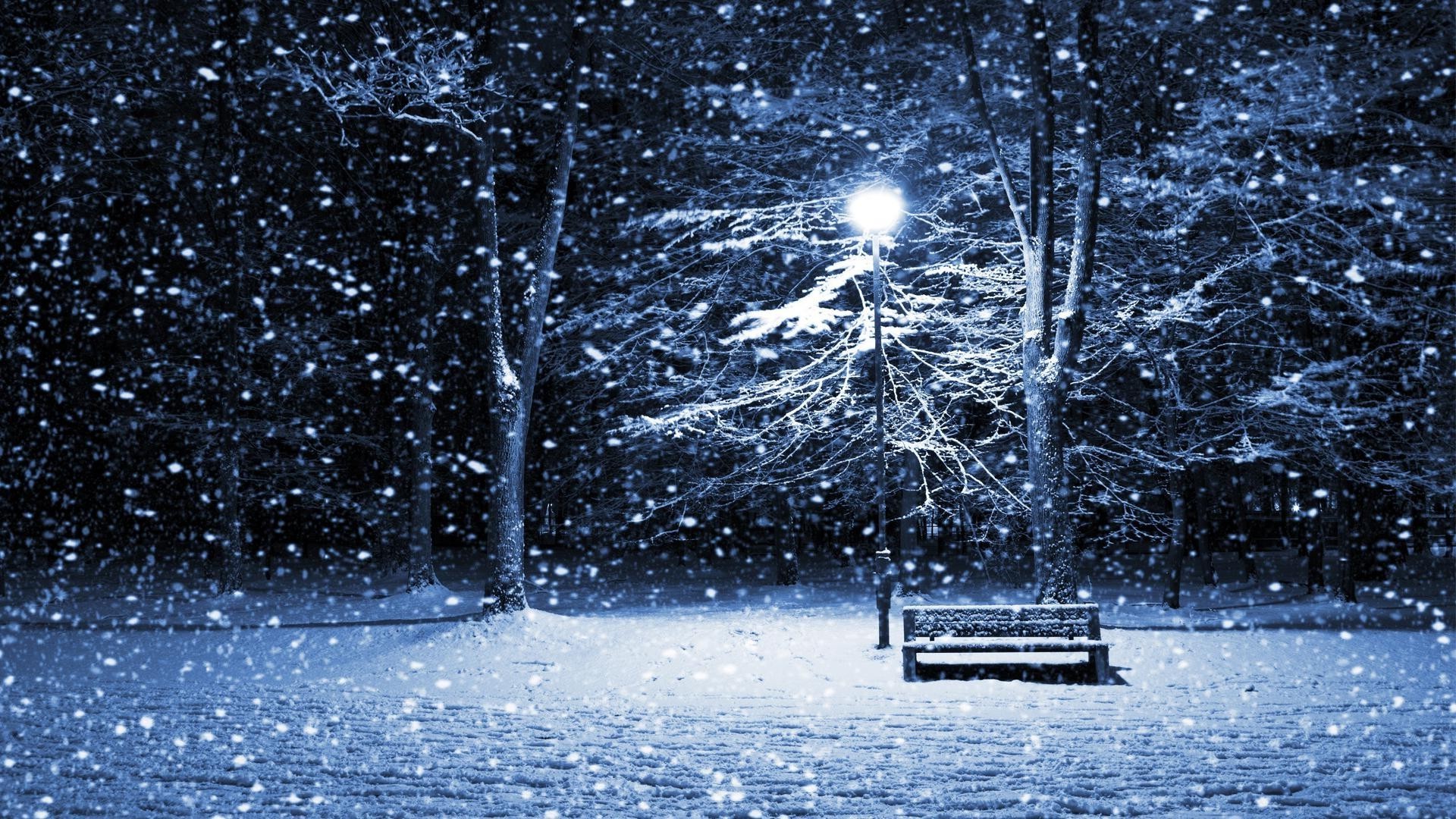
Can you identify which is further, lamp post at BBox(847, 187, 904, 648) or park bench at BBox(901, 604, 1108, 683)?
lamp post at BBox(847, 187, 904, 648)

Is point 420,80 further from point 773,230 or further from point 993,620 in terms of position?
point 993,620

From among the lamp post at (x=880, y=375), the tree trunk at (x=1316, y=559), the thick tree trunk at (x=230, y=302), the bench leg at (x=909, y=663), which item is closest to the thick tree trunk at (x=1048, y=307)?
the lamp post at (x=880, y=375)

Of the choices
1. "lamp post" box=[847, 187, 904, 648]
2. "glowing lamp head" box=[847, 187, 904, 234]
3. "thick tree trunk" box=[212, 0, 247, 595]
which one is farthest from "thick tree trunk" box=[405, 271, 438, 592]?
"glowing lamp head" box=[847, 187, 904, 234]

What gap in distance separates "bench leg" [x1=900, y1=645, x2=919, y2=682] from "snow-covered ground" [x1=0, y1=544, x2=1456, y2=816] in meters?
0.25

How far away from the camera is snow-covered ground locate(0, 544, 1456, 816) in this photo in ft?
20.7

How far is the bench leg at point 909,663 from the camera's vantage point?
36.1 feet

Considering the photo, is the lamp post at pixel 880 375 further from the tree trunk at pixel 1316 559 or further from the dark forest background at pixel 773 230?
the tree trunk at pixel 1316 559

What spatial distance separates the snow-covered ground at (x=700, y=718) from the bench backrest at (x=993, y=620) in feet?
1.52

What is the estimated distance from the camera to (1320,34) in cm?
1634

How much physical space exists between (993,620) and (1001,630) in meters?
0.13

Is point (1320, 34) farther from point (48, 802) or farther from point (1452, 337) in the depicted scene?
point (48, 802)

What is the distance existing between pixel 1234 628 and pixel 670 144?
11.9 metres

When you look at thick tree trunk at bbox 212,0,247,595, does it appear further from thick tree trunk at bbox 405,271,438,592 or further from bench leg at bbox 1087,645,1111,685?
bench leg at bbox 1087,645,1111,685

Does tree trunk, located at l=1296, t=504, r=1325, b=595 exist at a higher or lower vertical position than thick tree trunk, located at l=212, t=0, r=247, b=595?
lower
